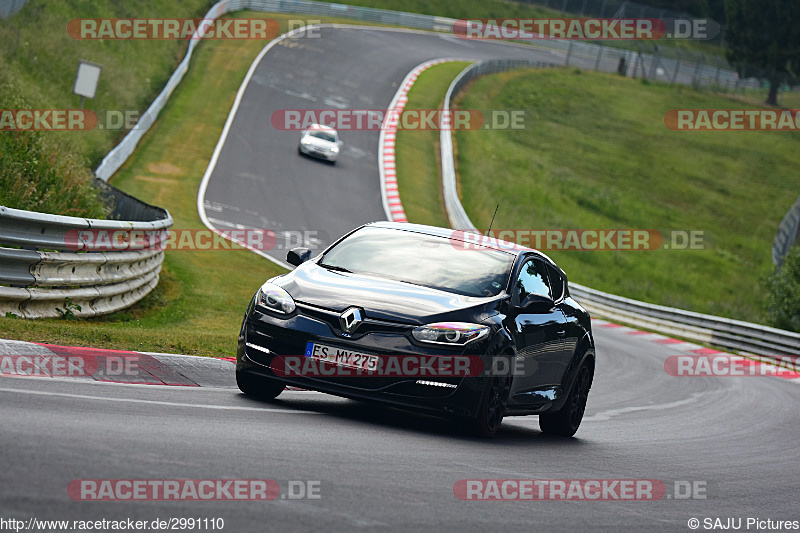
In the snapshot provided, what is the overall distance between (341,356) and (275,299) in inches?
31.0

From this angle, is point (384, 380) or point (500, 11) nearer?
point (384, 380)

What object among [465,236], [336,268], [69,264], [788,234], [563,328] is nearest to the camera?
[336,268]

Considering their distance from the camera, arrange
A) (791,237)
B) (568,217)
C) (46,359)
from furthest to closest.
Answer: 1. (568,217)
2. (791,237)
3. (46,359)

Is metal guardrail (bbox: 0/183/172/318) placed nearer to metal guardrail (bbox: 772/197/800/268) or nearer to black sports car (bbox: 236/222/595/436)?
black sports car (bbox: 236/222/595/436)

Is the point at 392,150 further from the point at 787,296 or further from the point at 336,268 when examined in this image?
the point at 336,268

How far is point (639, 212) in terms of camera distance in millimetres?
49031

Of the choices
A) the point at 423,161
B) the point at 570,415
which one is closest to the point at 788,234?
the point at 423,161

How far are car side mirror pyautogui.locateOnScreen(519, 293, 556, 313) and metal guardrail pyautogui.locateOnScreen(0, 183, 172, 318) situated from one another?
5.32 m

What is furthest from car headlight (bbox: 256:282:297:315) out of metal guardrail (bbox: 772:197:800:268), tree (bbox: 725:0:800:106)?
tree (bbox: 725:0:800:106)

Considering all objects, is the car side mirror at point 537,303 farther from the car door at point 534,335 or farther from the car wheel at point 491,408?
the car wheel at point 491,408

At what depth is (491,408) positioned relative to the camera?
28.8ft

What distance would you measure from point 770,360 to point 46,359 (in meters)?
21.4

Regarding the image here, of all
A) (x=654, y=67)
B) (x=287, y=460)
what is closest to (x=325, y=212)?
(x=287, y=460)

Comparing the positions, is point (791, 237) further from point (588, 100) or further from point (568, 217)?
point (588, 100)
